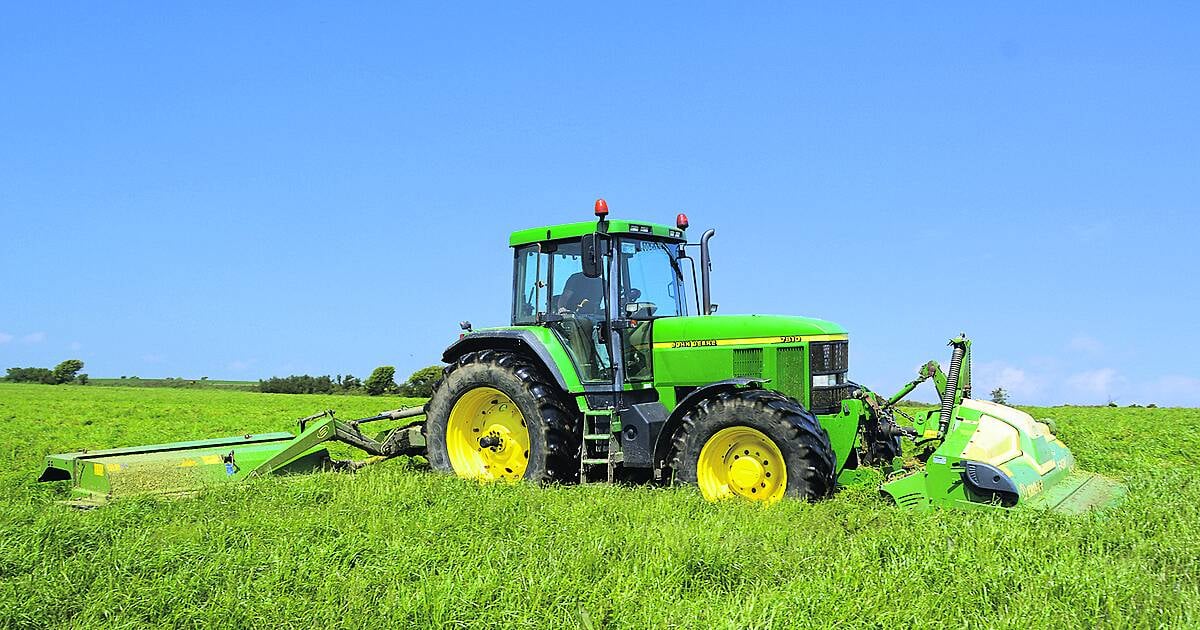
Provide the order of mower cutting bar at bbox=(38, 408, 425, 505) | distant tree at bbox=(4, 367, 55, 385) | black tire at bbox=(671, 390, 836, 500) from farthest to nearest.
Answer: distant tree at bbox=(4, 367, 55, 385)
mower cutting bar at bbox=(38, 408, 425, 505)
black tire at bbox=(671, 390, 836, 500)

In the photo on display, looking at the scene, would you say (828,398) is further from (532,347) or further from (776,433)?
(532,347)

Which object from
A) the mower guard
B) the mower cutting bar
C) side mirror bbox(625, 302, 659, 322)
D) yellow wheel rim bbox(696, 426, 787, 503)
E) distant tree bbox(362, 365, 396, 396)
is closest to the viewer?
the mower guard

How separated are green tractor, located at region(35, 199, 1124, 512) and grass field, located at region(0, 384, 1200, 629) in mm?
434

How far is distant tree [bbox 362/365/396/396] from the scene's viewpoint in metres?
29.6

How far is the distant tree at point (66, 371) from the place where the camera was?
42.0 m

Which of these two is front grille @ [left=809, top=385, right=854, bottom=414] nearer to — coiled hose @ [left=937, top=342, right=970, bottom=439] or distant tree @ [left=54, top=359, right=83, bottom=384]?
coiled hose @ [left=937, top=342, right=970, bottom=439]

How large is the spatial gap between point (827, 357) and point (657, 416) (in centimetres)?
166

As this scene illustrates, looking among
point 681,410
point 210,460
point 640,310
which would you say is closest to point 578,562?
point 681,410

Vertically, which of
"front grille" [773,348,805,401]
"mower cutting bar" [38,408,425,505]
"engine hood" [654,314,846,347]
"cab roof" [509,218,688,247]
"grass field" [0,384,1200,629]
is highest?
"cab roof" [509,218,688,247]

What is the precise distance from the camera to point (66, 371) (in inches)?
1657

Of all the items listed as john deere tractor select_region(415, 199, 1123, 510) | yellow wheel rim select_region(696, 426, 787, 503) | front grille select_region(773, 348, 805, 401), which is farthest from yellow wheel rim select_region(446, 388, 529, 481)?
front grille select_region(773, 348, 805, 401)

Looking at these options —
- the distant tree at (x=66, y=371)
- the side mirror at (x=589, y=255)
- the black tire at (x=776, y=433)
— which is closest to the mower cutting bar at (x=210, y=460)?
the side mirror at (x=589, y=255)

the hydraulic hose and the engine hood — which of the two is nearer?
the hydraulic hose

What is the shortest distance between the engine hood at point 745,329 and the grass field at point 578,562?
1.53 m
